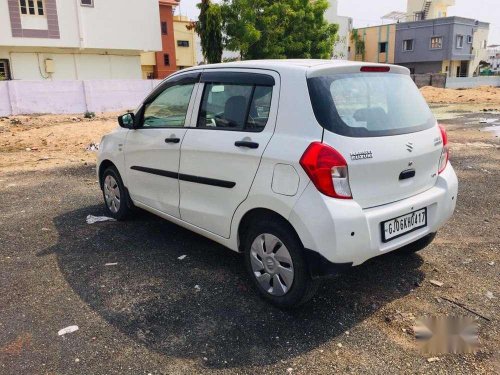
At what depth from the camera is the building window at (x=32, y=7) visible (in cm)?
2436

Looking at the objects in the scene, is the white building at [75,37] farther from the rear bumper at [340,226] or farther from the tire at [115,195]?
the rear bumper at [340,226]

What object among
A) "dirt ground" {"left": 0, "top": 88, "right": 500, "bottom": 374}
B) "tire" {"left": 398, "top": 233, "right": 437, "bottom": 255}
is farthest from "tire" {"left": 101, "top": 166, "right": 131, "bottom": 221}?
"tire" {"left": 398, "top": 233, "right": 437, "bottom": 255}

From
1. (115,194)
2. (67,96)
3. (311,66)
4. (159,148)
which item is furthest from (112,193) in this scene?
(67,96)

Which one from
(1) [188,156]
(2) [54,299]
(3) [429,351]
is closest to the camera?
(3) [429,351]

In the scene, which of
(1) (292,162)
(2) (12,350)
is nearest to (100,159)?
(2) (12,350)

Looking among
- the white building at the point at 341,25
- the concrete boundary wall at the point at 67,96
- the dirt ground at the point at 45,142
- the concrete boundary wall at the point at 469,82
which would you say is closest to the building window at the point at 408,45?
the white building at the point at 341,25

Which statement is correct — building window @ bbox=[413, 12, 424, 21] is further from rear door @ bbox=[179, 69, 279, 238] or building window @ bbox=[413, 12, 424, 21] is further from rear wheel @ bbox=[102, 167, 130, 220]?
rear door @ bbox=[179, 69, 279, 238]

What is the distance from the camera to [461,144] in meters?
10.8

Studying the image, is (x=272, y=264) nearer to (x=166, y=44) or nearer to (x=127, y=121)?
(x=127, y=121)

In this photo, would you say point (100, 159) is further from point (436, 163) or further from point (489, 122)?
point (489, 122)

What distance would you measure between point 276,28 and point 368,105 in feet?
82.6

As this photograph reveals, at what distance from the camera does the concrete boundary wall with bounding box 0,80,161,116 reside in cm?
1848

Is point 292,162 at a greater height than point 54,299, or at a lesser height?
greater

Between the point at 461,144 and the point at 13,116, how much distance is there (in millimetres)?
17114
